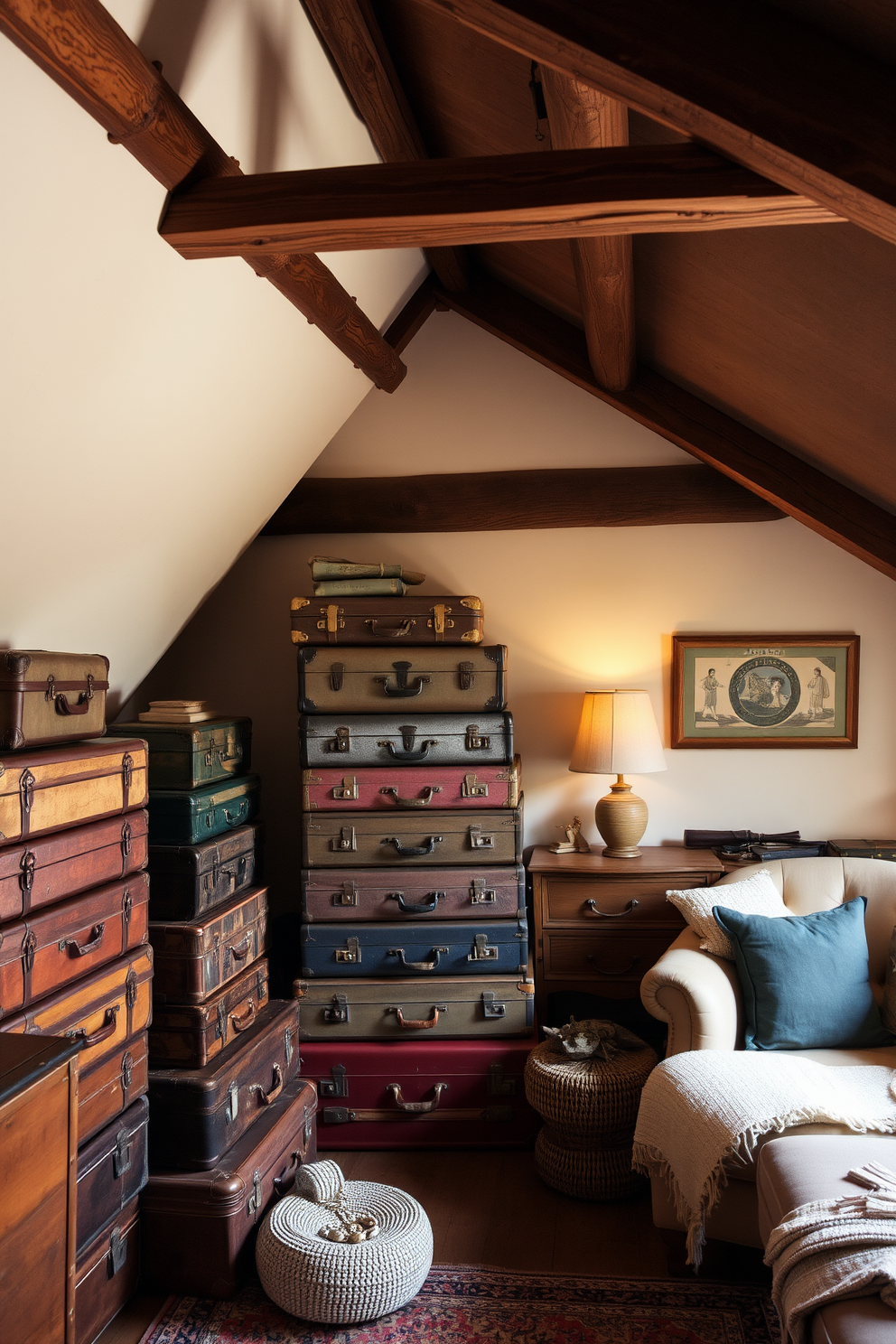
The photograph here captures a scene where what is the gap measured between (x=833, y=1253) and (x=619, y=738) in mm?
1803

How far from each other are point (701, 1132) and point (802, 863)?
1.15m

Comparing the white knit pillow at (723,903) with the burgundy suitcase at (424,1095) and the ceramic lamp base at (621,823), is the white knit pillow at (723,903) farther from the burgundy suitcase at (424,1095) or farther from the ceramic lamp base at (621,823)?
the burgundy suitcase at (424,1095)

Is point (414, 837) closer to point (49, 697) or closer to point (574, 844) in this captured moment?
point (574, 844)

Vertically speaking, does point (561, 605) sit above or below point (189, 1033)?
above

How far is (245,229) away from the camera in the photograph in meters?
1.78

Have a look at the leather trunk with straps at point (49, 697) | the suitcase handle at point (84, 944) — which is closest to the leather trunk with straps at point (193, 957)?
the suitcase handle at point (84, 944)

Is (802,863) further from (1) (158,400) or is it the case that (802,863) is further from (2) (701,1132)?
(1) (158,400)

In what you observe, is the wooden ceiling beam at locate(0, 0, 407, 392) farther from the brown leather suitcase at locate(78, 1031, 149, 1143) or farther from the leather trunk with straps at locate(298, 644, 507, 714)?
the brown leather suitcase at locate(78, 1031, 149, 1143)

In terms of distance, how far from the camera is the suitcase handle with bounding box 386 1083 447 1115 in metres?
3.01

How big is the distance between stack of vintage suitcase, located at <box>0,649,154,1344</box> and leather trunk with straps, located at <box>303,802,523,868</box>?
847 millimetres

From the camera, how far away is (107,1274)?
2170 millimetres

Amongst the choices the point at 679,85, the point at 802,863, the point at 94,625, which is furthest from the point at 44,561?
the point at 802,863

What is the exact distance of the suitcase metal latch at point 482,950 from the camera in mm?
3131

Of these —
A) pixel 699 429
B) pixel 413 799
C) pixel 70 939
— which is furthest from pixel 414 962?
pixel 699 429
